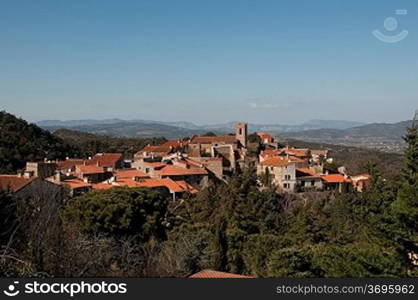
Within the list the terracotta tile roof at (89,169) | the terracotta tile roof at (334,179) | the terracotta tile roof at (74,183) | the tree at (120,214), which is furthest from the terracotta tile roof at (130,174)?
the terracotta tile roof at (334,179)

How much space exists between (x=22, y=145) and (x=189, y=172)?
14.3m

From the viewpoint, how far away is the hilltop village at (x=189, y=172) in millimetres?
29266

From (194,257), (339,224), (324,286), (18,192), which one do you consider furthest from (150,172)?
(324,286)

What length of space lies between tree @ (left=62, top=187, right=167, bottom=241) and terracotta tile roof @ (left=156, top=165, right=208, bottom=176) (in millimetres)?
14696

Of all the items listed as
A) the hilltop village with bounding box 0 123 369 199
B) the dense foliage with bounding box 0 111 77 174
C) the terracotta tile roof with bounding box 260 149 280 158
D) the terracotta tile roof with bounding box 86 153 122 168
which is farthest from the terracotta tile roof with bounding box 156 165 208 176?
the dense foliage with bounding box 0 111 77 174

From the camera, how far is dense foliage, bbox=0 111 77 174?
1427 inches

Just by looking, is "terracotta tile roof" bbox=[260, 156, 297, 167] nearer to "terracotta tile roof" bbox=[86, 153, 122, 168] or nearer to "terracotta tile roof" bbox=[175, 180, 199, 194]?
"terracotta tile roof" bbox=[175, 180, 199, 194]

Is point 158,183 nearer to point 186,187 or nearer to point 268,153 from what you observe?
point 186,187

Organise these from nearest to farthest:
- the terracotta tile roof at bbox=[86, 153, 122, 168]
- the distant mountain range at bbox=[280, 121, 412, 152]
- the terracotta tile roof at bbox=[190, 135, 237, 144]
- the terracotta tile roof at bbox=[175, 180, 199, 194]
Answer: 1. the terracotta tile roof at bbox=[175, 180, 199, 194]
2. the terracotta tile roof at bbox=[86, 153, 122, 168]
3. the terracotta tile roof at bbox=[190, 135, 237, 144]
4. the distant mountain range at bbox=[280, 121, 412, 152]

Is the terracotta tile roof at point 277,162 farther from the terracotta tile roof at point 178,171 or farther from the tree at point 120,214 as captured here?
the tree at point 120,214

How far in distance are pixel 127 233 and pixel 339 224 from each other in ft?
33.6

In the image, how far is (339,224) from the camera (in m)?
22.2

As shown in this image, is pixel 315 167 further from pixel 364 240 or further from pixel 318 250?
pixel 318 250

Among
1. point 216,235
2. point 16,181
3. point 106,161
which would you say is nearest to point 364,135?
point 106,161
